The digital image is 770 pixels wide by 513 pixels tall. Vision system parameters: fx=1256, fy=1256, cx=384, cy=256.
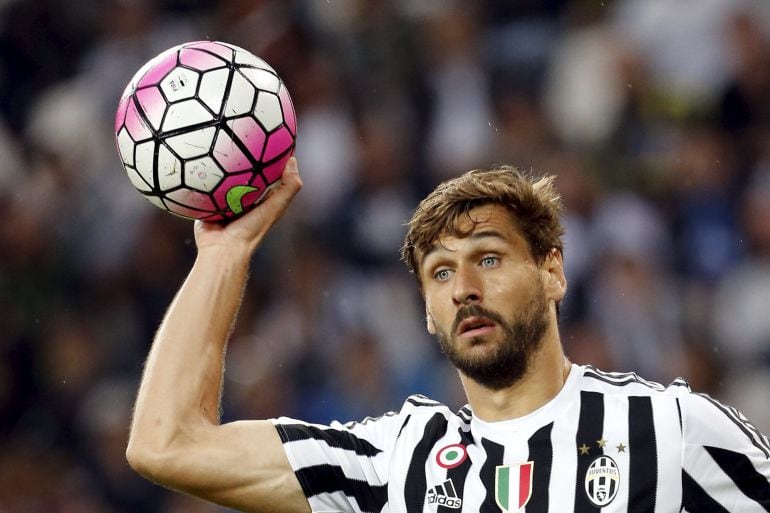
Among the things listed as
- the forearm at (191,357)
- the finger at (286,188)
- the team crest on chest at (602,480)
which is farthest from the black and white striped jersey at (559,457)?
the finger at (286,188)

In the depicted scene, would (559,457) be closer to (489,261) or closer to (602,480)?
(602,480)

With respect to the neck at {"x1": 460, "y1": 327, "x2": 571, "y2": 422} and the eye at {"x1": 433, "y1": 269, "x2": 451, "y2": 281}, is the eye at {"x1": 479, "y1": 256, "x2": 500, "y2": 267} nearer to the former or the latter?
the eye at {"x1": 433, "y1": 269, "x2": 451, "y2": 281}

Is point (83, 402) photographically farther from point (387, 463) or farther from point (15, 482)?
point (387, 463)

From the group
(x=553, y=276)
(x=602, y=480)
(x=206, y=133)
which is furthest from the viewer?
(x=553, y=276)

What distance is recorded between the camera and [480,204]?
3.38m

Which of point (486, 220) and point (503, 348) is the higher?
point (486, 220)

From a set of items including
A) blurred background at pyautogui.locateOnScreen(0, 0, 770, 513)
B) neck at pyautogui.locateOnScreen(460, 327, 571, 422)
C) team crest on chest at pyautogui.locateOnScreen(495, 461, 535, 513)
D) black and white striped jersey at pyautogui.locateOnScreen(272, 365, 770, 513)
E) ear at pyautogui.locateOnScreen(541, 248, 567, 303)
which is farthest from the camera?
blurred background at pyautogui.locateOnScreen(0, 0, 770, 513)

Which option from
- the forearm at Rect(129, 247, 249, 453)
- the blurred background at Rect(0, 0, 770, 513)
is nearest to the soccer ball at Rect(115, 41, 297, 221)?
the forearm at Rect(129, 247, 249, 453)

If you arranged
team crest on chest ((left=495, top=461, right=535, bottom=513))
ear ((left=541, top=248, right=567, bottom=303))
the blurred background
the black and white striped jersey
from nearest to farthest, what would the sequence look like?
the black and white striped jersey, team crest on chest ((left=495, top=461, right=535, bottom=513)), ear ((left=541, top=248, right=567, bottom=303)), the blurred background

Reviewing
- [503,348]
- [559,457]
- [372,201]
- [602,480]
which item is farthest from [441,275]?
[372,201]

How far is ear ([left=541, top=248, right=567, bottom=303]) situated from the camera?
3.40 metres

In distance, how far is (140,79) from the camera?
11.1 ft

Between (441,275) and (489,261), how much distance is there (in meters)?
0.14

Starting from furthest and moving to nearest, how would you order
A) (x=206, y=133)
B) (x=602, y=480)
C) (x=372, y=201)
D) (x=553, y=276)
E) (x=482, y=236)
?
1. (x=372, y=201)
2. (x=553, y=276)
3. (x=482, y=236)
4. (x=206, y=133)
5. (x=602, y=480)
